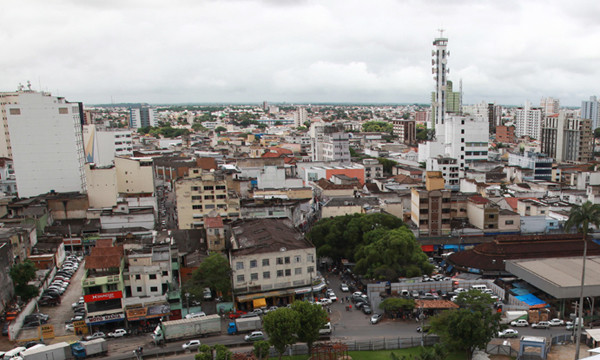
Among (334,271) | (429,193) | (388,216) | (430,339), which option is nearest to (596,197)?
(429,193)

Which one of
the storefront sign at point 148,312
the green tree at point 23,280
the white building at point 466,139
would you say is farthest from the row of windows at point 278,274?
the white building at point 466,139

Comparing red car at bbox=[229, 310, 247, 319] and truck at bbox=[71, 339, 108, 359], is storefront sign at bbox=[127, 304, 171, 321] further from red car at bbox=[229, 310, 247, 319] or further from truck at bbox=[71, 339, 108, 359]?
red car at bbox=[229, 310, 247, 319]

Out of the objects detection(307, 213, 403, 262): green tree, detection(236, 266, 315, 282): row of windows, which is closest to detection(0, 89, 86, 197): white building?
detection(307, 213, 403, 262): green tree

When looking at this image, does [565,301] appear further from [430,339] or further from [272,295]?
[272,295]

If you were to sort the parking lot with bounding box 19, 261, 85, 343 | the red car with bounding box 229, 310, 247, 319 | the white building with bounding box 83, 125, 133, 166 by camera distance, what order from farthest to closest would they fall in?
the white building with bounding box 83, 125, 133, 166, the red car with bounding box 229, 310, 247, 319, the parking lot with bounding box 19, 261, 85, 343

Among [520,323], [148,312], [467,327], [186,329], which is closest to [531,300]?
[520,323]
